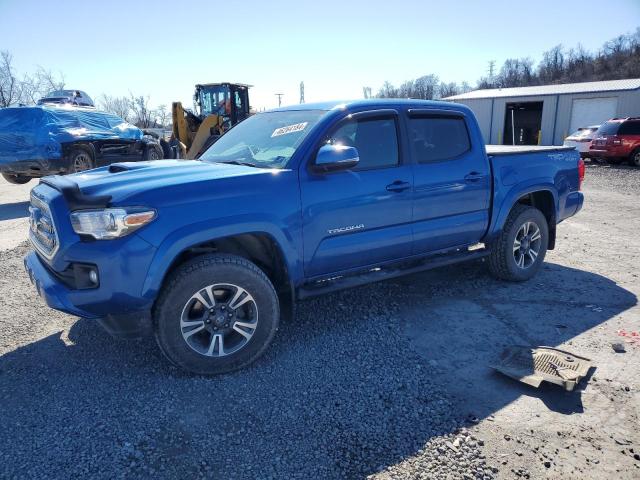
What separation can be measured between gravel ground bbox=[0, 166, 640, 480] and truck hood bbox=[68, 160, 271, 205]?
132 centimetres

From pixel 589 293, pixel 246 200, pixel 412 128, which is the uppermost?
pixel 412 128

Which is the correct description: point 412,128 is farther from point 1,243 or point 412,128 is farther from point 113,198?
point 1,243

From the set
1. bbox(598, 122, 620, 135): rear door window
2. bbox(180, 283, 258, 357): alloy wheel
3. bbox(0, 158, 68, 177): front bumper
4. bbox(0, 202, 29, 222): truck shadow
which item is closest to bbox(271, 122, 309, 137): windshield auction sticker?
bbox(180, 283, 258, 357): alloy wheel

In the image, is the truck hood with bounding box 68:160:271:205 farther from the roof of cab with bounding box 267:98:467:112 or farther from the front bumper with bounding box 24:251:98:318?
the roof of cab with bounding box 267:98:467:112

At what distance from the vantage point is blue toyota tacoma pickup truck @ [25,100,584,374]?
286cm

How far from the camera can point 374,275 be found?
155 inches

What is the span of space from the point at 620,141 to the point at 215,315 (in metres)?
18.2

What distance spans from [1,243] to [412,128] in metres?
6.31

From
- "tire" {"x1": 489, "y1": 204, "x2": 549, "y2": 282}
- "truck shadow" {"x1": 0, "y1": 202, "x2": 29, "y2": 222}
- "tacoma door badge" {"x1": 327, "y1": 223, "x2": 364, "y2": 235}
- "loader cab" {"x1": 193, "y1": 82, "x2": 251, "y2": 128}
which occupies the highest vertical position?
"loader cab" {"x1": 193, "y1": 82, "x2": 251, "y2": 128}

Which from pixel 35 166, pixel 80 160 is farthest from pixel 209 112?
pixel 35 166

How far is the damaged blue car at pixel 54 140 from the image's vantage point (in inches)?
422

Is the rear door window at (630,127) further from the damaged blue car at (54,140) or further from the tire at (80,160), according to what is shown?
the tire at (80,160)

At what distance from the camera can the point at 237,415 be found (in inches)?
110

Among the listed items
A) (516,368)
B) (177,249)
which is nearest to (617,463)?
(516,368)
